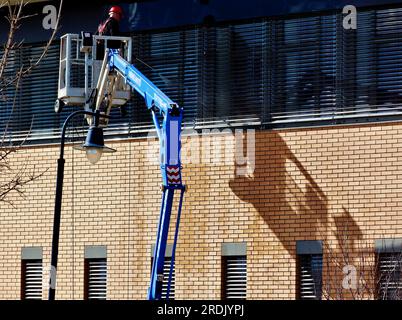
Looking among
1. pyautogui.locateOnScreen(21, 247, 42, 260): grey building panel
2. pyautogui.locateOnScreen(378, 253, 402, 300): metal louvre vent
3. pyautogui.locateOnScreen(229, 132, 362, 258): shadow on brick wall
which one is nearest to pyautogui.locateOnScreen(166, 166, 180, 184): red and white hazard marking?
pyautogui.locateOnScreen(229, 132, 362, 258): shadow on brick wall

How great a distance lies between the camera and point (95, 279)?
93.1ft

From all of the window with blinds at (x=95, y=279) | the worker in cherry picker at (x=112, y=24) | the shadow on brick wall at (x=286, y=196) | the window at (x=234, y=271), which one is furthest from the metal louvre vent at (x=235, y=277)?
the worker in cherry picker at (x=112, y=24)

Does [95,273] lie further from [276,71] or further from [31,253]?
[276,71]

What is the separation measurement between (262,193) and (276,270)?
1.69m

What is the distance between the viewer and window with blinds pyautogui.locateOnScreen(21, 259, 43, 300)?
2912 centimetres

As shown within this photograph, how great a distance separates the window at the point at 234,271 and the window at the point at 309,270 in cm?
136

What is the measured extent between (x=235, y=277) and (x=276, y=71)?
15.0 ft

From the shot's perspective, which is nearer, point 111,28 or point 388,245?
point 388,245

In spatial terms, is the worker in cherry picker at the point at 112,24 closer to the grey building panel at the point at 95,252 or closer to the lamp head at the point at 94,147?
the grey building panel at the point at 95,252

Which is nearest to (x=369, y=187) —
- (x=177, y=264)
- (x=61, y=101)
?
(x=177, y=264)

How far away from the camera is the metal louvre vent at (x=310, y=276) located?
25.4 meters

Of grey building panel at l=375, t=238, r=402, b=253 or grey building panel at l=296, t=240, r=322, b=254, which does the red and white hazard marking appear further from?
grey building panel at l=375, t=238, r=402, b=253

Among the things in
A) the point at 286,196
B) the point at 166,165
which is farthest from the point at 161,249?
the point at 286,196

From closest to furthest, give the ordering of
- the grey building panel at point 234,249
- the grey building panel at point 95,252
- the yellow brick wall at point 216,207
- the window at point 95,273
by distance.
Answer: the yellow brick wall at point 216,207
the grey building panel at point 234,249
the grey building panel at point 95,252
the window at point 95,273
